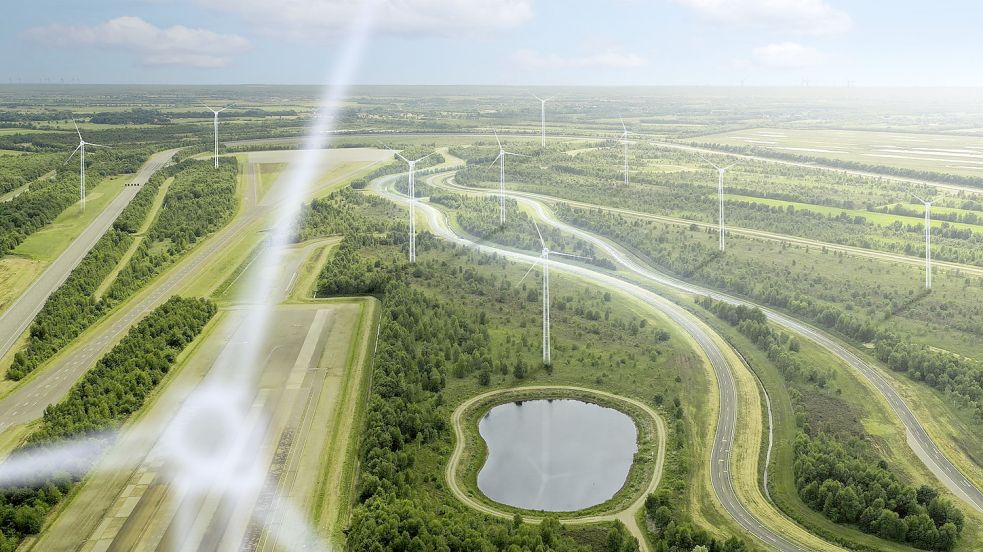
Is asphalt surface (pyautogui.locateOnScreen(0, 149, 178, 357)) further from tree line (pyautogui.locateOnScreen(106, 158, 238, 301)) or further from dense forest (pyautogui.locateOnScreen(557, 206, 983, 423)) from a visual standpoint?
dense forest (pyautogui.locateOnScreen(557, 206, 983, 423))

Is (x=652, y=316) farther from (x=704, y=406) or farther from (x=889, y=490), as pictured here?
(x=889, y=490)

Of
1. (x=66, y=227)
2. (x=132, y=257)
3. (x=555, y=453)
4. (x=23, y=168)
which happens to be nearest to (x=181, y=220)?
(x=66, y=227)

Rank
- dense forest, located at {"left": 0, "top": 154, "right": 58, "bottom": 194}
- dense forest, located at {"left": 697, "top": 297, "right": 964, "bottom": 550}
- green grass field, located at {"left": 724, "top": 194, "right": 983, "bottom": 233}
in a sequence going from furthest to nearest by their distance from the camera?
dense forest, located at {"left": 0, "top": 154, "right": 58, "bottom": 194}
green grass field, located at {"left": 724, "top": 194, "right": 983, "bottom": 233}
dense forest, located at {"left": 697, "top": 297, "right": 964, "bottom": 550}

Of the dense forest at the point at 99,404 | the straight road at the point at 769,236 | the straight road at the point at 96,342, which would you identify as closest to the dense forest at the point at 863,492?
the dense forest at the point at 99,404

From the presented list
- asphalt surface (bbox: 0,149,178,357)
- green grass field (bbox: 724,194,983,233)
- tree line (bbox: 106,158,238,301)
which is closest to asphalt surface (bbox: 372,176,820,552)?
tree line (bbox: 106,158,238,301)

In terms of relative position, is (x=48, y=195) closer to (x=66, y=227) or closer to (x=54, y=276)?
(x=66, y=227)

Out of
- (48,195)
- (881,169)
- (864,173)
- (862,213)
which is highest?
(881,169)

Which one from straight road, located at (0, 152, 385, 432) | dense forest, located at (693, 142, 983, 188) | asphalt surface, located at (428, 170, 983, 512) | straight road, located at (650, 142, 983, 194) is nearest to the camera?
asphalt surface, located at (428, 170, 983, 512)
